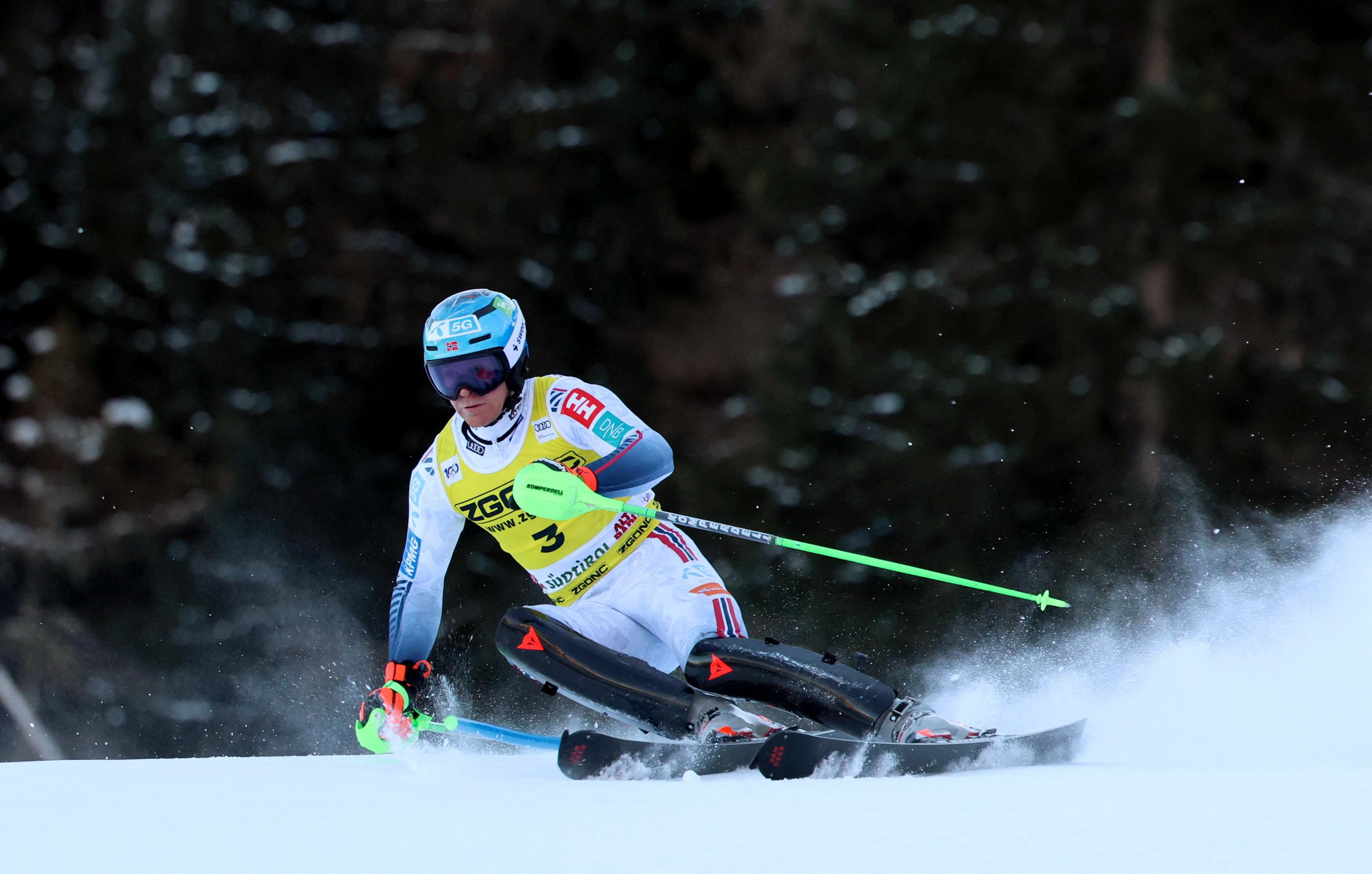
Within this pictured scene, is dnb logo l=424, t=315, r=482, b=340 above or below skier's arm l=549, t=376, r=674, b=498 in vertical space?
above

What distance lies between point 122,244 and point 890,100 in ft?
26.9

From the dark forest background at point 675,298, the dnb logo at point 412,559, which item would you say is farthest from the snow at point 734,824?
the dark forest background at point 675,298

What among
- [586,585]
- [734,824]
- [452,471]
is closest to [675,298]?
[586,585]

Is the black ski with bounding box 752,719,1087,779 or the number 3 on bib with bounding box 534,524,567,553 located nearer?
the black ski with bounding box 752,719,1087,779

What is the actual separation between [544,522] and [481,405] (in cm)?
47

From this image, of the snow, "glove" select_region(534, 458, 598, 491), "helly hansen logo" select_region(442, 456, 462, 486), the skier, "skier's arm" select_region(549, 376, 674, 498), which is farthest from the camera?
"helly hansen logo" select_region(442, 456, 462, 486)

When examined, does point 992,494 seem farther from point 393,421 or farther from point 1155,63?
point 393,421

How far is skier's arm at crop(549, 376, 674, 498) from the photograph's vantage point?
458 centimetres

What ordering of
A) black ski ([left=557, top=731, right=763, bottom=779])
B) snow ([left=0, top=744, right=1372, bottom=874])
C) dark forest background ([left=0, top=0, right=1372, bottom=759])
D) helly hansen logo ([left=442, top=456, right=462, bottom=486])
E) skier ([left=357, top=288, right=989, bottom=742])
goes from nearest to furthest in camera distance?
snow ([left=0, top=744, right=1372, bottom=874]) → black ski ([left=557, top=731, right=763, bottom=779]) → skier ([left=357, top=288, right=989, bottom=742]) → helly hansen logo ([left=442, top=456, right=462, bottom=486]) → dark forest background ([left=0, top=0, right=1372, bottom=759])

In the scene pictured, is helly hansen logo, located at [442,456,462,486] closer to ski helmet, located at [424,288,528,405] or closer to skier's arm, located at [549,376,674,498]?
ski helmet, located at [424,288,528,405]

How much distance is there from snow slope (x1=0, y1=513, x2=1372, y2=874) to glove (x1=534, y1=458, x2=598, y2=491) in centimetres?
90

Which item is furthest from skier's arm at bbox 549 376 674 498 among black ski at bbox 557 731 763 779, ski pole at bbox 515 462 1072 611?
black ski at bbox 557 731 763 779

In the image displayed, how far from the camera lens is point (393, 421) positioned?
13.4 metres

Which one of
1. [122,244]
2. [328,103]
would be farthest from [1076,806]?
[122,244]
